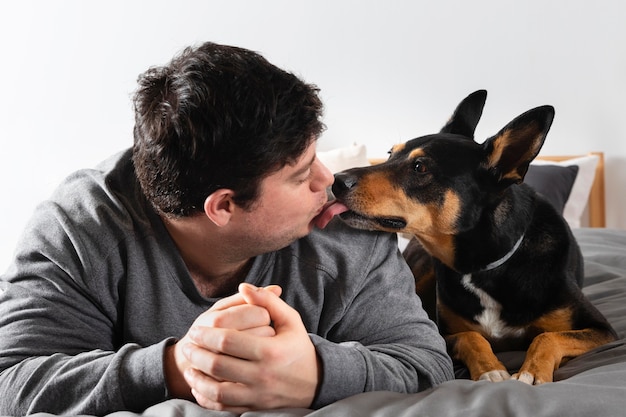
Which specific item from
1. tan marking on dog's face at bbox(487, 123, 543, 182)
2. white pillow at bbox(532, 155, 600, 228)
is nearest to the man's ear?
tan marking on dog's face at bbox(487, 123, 543, 182)

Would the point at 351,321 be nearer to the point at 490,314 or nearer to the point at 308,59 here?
the point at 490,314

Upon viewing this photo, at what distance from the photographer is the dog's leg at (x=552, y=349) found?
1.67 meters

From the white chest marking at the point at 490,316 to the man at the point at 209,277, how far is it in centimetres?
34

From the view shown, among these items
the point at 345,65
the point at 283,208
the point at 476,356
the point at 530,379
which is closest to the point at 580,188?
the point at 345,65

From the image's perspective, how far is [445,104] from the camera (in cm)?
427

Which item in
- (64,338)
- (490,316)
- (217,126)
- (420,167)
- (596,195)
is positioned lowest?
(596,195)

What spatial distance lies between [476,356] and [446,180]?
0.42 metres

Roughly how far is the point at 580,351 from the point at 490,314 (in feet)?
0.82

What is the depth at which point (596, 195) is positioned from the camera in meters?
4.17

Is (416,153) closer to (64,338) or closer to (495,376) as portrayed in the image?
(495,376)

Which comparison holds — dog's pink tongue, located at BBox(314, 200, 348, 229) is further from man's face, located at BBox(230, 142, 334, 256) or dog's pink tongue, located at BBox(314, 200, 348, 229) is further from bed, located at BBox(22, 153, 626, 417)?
bed, located at BBox(22, 153, 626, 417)

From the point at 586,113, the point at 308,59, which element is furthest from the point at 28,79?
the point at 586,113

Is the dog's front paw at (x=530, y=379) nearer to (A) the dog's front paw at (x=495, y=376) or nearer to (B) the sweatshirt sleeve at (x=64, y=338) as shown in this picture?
(A) the dog's front paw at (x=495, y=376)

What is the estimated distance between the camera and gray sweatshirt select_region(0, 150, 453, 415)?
1.33 meters
